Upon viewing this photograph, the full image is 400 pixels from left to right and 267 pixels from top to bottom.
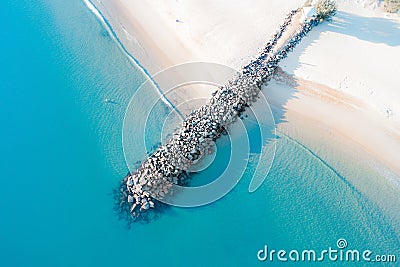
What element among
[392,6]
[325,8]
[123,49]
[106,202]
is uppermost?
[123,49]

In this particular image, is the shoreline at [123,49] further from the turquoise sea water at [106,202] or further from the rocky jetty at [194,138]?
the rocky jetty at [194,138]

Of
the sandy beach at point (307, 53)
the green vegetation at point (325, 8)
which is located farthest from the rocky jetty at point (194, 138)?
the green vegetation at point (325, 8)

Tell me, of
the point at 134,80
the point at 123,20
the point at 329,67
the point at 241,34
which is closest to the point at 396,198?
the point at 329,67

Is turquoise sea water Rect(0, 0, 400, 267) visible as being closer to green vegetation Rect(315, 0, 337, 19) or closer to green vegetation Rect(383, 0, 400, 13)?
green vegetation Rect(315, 0, 337, 19)

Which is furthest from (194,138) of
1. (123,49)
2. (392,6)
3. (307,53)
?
(392,6)

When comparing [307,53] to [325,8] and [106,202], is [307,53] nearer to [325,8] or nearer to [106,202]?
[325,8]

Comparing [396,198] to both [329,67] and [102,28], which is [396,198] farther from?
[102,28]
